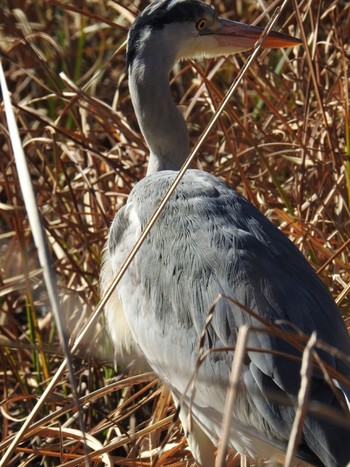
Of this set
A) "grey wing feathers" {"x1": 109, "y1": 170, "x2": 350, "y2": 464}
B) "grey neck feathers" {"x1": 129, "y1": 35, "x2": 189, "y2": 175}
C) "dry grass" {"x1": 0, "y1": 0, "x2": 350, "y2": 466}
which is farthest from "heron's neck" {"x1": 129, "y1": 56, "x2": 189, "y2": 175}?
"grey wing feathers" {"x1": 109, "y1": 170, "x2": 350, "y2": 464}

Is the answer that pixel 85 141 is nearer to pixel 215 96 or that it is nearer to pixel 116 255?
pixel 215 96

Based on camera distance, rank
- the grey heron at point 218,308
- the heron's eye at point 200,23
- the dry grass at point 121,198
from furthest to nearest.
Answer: the heron's eye at point 200,23 → the dry grass at point 121,198 → the grey heron at point 218,308

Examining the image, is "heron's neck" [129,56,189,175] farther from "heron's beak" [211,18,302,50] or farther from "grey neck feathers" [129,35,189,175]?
"heron's beak" [211,18,302,50]

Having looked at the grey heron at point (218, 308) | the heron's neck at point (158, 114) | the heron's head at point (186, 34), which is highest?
the heron's head at point (186, 34)

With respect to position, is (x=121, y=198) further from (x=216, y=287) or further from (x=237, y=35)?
(x=216, y=287)

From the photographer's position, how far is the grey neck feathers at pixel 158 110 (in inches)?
95.4

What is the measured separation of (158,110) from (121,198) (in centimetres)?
49

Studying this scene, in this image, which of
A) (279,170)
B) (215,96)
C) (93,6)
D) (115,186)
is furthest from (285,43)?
(93,6)

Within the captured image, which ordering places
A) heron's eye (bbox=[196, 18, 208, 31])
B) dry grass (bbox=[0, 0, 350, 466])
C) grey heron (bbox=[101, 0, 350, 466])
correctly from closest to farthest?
grey heron (bbox=[101, 0, 350, 466]) → dry grass (bbox=[0, 0, 350, 466]) → heron's eye (bbox=[196, 18, 208, 31])

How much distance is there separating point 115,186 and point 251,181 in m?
0.45

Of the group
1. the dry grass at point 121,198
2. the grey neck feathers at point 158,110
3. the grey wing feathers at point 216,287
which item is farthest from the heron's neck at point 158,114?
the grey wing feathers at point 216,287

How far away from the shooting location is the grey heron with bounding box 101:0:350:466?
1734mm

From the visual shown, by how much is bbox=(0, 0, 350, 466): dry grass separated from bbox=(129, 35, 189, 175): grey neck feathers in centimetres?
12

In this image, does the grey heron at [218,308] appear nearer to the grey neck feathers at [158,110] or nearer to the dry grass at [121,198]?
the grey neck feathers at [158,110]
